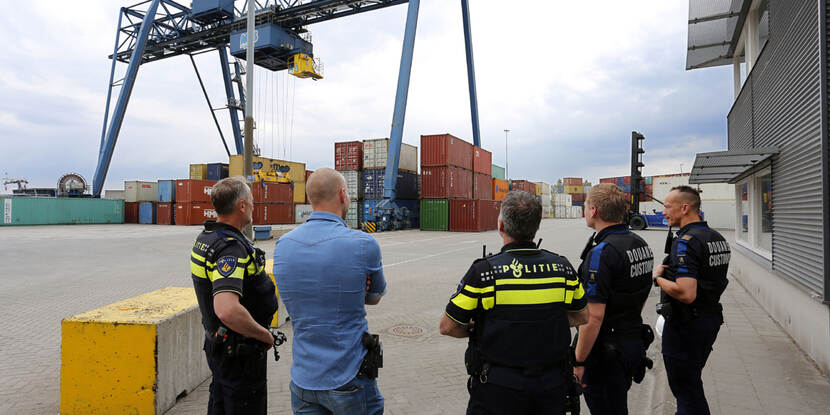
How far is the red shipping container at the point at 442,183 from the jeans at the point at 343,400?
27.7 m

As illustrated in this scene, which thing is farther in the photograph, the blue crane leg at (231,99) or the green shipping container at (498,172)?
the green shipping container at (498,172)

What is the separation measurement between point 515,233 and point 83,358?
12.6 ft

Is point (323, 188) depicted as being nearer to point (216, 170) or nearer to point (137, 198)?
point (216, 170)

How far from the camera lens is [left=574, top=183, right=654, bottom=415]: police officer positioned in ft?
8.21

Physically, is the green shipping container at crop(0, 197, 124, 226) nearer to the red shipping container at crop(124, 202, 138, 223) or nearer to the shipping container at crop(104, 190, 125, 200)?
the red shipping container at crop(124, 202, 138, 223)

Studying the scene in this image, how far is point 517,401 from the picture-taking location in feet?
6.40

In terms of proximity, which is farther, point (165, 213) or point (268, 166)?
point (165, 213)

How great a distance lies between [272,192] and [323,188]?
123ft

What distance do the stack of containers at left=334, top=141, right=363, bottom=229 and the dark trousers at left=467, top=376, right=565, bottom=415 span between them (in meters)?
29.1

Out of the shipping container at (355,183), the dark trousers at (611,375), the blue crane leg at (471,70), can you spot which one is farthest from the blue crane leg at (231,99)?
the dark trousers at (611,375)

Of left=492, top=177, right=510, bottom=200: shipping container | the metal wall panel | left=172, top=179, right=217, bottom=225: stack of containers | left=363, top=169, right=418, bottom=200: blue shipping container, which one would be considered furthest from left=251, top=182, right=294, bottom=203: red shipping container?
the metal wall panel

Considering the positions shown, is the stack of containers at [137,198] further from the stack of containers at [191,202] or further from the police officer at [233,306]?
the police officer at [233,306]

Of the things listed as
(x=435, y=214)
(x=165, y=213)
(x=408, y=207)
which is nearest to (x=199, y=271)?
(x=435, y=214)

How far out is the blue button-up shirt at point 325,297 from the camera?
6.51 feet
